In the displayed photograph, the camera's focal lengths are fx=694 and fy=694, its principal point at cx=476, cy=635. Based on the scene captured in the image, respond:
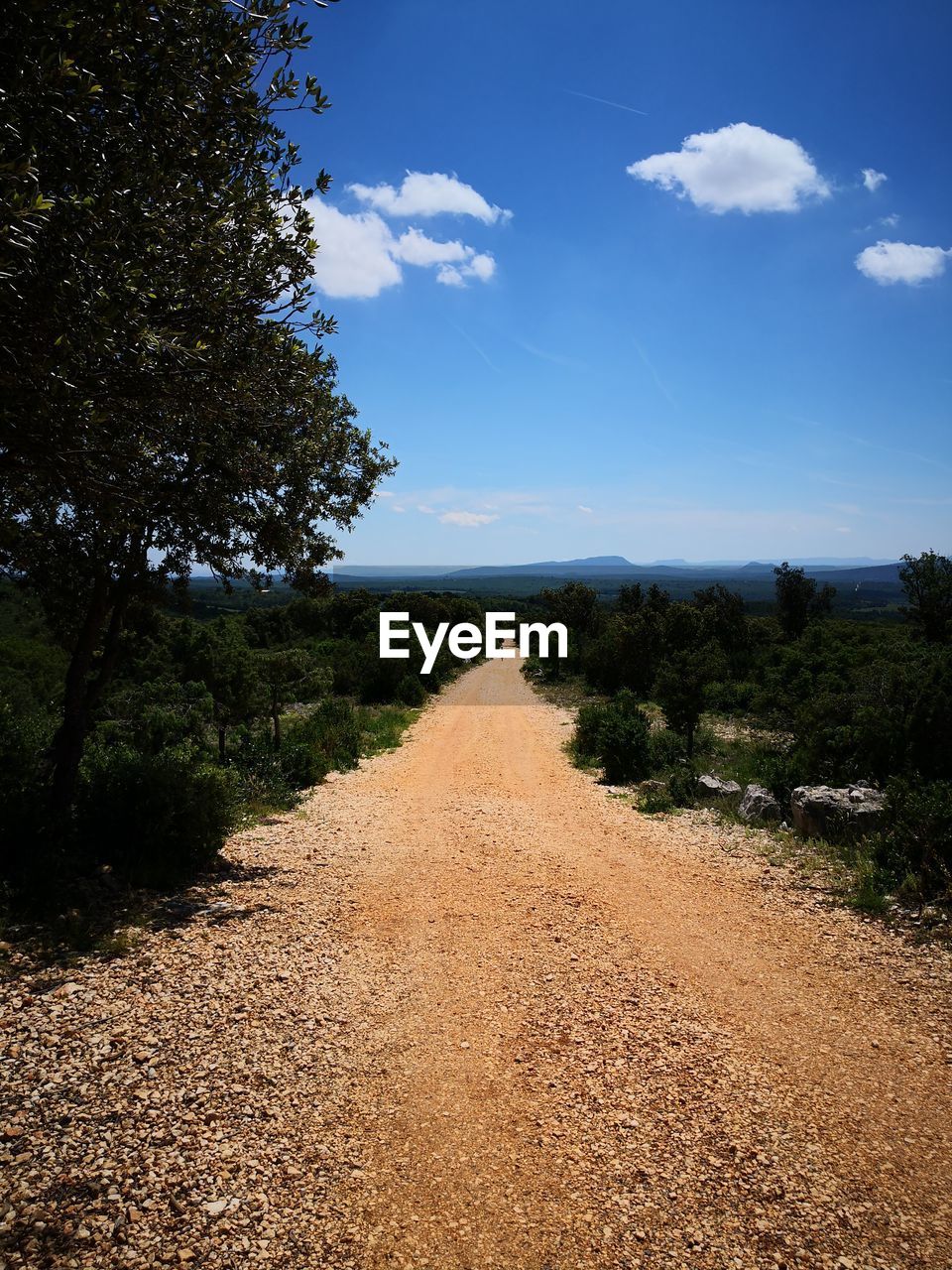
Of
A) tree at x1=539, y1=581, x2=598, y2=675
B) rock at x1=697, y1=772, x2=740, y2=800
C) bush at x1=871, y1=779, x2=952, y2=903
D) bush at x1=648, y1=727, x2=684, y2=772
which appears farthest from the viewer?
tree at x1=539, y1=581, x2=598, y2=675

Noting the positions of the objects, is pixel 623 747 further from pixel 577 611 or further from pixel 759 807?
pixel 577 611

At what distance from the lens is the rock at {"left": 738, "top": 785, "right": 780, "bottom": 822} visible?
11.4 m

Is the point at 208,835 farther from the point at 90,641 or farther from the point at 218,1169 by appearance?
the point at 218,1169

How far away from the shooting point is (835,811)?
10047mm

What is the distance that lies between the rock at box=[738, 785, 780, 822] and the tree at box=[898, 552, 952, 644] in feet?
86.1

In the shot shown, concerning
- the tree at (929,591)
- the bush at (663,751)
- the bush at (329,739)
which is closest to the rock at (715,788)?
the bush at (663,751)

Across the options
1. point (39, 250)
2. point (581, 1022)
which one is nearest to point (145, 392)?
point (39, 250)

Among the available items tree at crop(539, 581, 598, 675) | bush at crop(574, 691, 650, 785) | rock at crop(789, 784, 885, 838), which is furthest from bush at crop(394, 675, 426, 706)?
rock at crop(789, 784, 885, 838)

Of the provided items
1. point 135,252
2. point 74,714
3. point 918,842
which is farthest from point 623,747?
point 135,252

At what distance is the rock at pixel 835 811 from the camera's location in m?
9.72

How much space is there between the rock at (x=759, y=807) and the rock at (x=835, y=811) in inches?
26.9

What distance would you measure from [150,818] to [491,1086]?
487cm

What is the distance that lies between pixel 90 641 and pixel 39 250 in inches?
210

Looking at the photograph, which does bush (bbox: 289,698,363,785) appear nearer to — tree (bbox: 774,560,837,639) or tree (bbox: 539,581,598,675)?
tree (bbox: 539,581,598,675)
